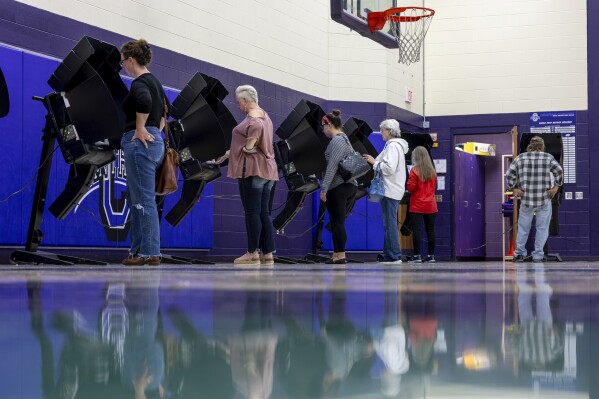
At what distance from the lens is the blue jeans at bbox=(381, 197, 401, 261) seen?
9.94m

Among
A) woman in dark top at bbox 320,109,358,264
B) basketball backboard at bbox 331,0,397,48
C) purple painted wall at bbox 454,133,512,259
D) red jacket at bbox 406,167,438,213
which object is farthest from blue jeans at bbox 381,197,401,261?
purple painted wall at bbox 454,133,512,259

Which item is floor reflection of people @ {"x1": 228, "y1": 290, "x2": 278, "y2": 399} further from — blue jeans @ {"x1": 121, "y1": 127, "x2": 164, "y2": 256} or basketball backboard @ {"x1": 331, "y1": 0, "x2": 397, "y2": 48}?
basketball backboard @ {"x1": 331, "y1": 0, "x2": 397, "y2": 48}

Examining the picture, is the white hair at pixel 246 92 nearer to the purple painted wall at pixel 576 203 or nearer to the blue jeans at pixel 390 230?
the blue jeans at pixel 390 230

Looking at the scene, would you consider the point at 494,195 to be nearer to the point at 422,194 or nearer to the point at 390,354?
the point at 422,194

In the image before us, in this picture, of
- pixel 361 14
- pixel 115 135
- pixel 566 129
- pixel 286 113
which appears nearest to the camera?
pixel 115 135

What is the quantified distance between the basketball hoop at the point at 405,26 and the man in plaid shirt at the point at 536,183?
2094mm

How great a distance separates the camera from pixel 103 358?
867 mm

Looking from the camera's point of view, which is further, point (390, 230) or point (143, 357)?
point (390, 230)

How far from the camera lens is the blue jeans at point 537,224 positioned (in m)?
12.4

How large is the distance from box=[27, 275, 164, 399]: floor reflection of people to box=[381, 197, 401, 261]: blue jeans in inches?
335

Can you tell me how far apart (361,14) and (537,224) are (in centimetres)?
357

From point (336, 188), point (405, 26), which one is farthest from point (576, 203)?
point (336, 188)

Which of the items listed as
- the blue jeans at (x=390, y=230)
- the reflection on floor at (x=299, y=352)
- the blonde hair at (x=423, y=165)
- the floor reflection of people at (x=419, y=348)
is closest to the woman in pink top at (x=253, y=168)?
the blue jeans at (x=390, y=230)

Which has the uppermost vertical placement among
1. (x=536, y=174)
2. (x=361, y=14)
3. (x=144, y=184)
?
(x=361, y=14)
